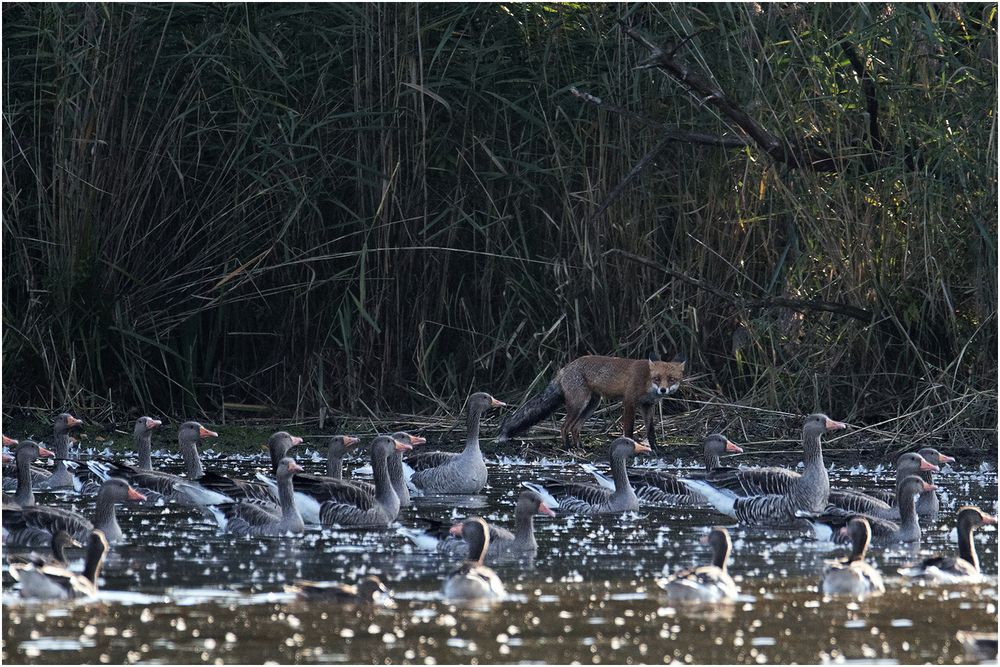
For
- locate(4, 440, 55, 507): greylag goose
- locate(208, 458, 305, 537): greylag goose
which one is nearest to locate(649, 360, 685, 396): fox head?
locate(208, 458, 305, 537): greylag goose

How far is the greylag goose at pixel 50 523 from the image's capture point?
945 centimetres

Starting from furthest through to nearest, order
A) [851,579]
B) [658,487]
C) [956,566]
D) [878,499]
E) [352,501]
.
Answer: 1. [658,487]
2. [878,499]
3. [352,501]
4. [956,566]
5. [851,579]

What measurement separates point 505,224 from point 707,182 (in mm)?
1868

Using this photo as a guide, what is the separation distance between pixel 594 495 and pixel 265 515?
236 cm

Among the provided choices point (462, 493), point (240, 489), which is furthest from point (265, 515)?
point (462, 493)

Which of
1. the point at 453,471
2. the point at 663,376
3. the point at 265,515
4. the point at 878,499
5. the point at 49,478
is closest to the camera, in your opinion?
the point at 265,515

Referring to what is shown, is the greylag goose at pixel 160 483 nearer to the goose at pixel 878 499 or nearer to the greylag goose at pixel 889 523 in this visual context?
the greylag goose at pixel 889 523

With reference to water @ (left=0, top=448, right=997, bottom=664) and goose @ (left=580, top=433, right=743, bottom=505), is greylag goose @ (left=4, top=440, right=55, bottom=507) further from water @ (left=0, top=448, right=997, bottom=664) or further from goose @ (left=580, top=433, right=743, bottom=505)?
goose @ (left=580, top=433, right=743, bottom=505)

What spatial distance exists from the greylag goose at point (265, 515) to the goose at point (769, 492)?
274cm

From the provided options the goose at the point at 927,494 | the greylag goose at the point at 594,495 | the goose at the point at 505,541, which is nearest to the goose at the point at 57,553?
the goose at the point at 505,541

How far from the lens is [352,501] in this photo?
10594 mm

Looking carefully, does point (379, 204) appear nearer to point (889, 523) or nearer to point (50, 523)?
point (50, 523)

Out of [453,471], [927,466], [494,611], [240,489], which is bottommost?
[453,471]

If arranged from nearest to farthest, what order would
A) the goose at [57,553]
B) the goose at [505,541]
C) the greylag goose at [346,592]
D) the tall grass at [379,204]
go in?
the greylag goose at [346,592] → the goose at [57,553] → the goose at [505,541] → the tall grass at [379,204]
